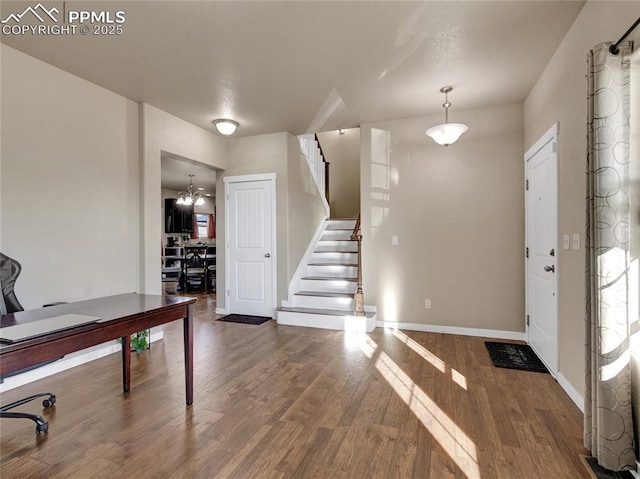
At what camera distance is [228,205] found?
5.30 m

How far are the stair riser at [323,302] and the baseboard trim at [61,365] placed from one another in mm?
2347

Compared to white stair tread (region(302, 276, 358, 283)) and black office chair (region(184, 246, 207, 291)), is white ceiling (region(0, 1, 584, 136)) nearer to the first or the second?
white stair tread (region(302, 276, 358, 283))

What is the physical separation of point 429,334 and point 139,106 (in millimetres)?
4484

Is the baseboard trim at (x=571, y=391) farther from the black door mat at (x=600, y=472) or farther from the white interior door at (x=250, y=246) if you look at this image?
the white interior door at (x=250, y=246)

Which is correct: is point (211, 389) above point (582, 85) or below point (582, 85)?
below

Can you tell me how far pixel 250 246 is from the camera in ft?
17.0

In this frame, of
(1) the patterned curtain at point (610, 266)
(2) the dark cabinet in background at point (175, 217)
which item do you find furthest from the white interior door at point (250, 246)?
(2) the dark cabinet in background at point (175, 217)

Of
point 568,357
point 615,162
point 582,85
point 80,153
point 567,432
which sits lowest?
point 567,432

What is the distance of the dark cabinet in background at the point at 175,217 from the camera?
32.4ft

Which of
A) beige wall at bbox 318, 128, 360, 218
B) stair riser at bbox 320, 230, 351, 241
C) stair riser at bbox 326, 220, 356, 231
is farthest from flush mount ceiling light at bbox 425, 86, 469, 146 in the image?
beige wall at bbox 318, 128, 360, 218

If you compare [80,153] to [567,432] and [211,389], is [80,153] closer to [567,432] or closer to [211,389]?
[211,389]

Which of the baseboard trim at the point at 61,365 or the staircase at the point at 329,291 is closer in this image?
the baseboard trim at the point at 61,365

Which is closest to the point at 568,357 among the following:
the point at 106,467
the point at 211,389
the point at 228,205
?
the point at 211,389

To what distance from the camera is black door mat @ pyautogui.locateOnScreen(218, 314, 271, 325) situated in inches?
188
